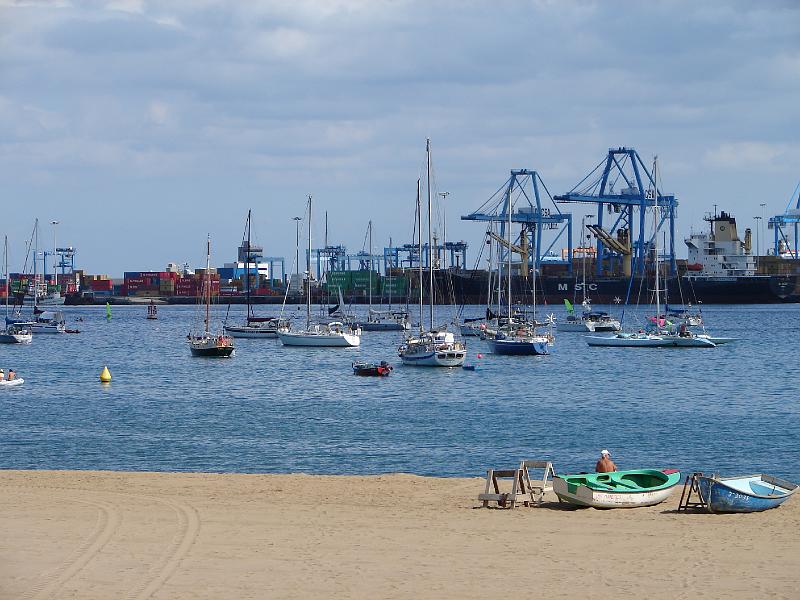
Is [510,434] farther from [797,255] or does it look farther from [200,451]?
[797,255]

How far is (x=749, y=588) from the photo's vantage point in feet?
47.2

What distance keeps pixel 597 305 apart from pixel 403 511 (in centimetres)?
14626

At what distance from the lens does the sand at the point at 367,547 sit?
14367 millimetres

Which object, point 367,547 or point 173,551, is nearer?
point 173,551

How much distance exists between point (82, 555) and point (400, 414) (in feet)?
71.6

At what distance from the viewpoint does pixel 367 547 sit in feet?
54.5

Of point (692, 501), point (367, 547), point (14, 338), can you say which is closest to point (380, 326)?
point (14, 338)

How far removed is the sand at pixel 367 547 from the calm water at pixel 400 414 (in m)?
6.68

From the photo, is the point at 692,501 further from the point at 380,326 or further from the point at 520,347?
the point at 380,326

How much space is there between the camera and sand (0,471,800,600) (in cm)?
1437

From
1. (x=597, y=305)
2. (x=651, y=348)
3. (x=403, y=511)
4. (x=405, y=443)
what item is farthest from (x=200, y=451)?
(x=597, y=305)

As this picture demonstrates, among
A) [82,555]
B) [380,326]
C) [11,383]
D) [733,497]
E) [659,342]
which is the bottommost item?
[11,383]

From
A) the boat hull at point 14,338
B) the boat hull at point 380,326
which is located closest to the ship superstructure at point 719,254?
A: the boat hull at point 380,326

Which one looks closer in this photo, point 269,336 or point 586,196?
point 269,336
